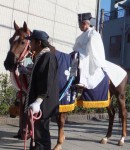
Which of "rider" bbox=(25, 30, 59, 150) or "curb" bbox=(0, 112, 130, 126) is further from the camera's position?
"curb" bbox=(0, 112, 130, 126)

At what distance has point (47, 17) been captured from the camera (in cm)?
1246

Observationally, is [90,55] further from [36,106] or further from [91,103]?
[36,106]

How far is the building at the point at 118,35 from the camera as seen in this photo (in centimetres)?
2891

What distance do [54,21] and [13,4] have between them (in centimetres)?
186

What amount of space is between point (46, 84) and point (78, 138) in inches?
127

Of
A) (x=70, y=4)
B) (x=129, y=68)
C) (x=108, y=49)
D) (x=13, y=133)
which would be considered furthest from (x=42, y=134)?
(x=108, y=49)

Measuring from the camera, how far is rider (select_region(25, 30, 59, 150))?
14.5ft

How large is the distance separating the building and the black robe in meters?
24.0

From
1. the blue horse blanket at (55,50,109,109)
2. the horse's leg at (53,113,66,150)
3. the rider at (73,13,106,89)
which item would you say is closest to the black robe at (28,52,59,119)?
the blue horse blanket at (55,50,109,109)

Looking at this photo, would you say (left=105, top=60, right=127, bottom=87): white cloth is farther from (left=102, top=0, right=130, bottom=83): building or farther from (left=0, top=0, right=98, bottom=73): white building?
(left=102, top=0, right=130, bottom=83): building

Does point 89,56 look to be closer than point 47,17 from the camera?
Yes

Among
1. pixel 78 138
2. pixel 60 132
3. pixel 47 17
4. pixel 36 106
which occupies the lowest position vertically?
pixel 78 138

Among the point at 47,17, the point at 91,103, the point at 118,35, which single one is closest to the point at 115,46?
the point at 118,35

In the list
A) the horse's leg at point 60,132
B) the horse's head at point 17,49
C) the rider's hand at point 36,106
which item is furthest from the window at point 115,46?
the rider's hand at point 36,106
